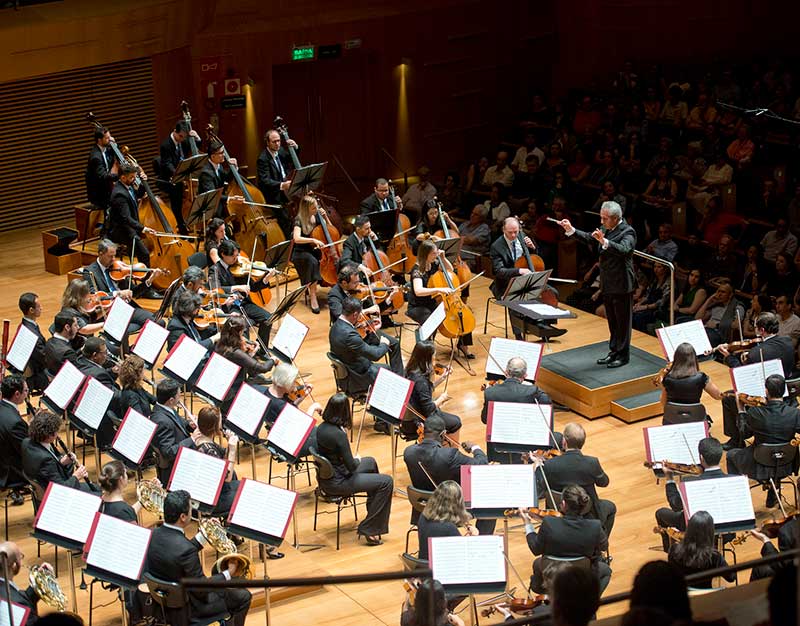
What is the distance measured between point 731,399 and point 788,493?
0.82 meters

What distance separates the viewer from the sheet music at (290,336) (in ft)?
31.4

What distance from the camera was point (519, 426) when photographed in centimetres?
828

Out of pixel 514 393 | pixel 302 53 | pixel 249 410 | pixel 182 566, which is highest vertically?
pixel 302 53

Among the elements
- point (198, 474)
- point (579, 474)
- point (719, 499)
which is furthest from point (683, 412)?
point (198, 474)

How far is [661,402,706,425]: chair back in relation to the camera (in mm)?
9391

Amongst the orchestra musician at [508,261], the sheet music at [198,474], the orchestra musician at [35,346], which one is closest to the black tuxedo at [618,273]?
the orchestra musician at [508,261]

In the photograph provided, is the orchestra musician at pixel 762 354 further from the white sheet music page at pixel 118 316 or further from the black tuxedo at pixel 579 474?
the white sheet music page at pixel 118 316

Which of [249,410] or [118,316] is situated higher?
[118,316]

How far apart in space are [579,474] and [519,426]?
0.52 m

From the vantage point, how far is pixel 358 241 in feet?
38.7

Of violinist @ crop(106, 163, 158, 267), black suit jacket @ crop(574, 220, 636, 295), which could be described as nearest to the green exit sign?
violinist @ crop(106, 163, 158, 267)

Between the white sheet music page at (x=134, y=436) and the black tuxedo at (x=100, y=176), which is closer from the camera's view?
the white sheet music page at (x=134, y=436)

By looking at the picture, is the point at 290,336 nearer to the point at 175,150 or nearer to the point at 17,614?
the point at 17,614

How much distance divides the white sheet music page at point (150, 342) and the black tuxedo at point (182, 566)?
100 inches
